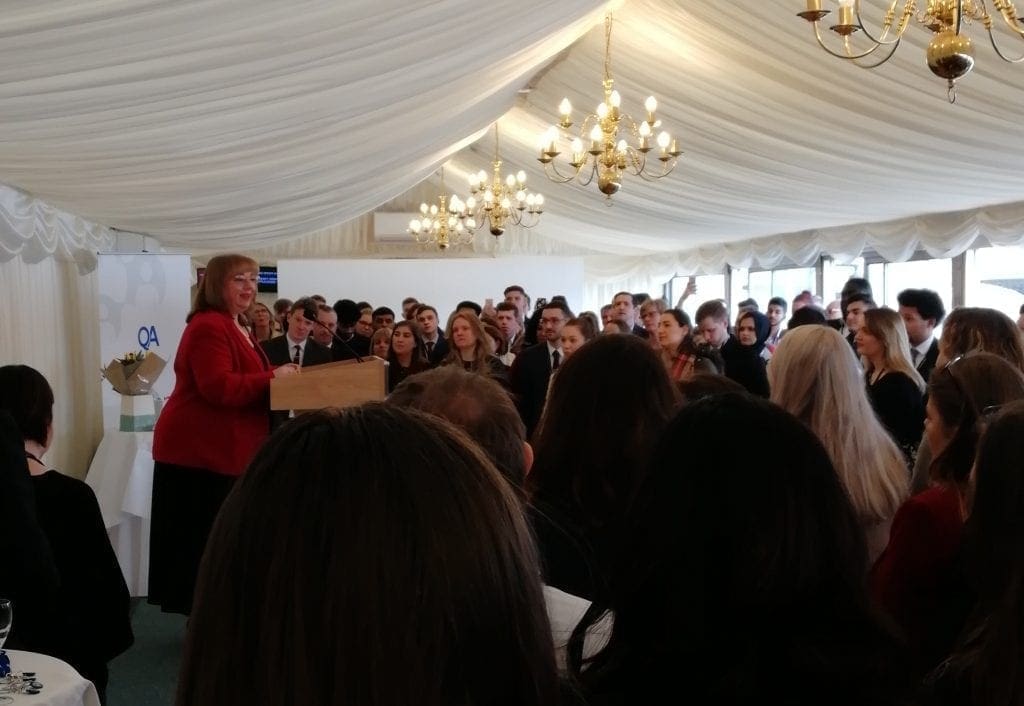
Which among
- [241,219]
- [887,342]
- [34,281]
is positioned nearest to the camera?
[887,342]

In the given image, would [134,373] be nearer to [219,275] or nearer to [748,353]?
[219,275]

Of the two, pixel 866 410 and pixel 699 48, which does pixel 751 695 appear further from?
pixel 699 48

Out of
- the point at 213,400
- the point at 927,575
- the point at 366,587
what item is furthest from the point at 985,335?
the point at 366,587

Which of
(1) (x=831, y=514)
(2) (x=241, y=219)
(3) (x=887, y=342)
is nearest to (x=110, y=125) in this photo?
(3) (x=887, y=342)

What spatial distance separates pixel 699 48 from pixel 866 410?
4562 millimetres

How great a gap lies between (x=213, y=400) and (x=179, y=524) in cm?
60

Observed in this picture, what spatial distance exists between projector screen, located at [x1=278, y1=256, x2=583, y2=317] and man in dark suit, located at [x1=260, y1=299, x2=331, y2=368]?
9.35 metres

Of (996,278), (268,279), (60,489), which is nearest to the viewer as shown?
(60,489)

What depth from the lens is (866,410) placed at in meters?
2.85

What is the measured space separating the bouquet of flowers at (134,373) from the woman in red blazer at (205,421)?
5.94 feet

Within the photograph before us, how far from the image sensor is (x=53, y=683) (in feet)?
7.57

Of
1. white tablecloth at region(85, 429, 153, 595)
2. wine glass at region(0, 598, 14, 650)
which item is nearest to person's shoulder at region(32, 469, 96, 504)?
wine glass at region(0, 598, 14, 650)

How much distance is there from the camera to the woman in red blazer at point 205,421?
4285mm

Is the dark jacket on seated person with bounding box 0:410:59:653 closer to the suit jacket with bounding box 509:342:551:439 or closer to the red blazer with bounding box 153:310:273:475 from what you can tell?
the red blazer with bounding box 153:310:273:475
